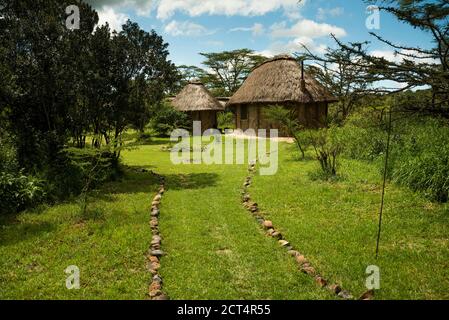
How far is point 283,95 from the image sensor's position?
71.6ft

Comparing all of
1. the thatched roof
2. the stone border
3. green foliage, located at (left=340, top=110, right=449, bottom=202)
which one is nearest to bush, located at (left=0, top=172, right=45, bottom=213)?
the stone border

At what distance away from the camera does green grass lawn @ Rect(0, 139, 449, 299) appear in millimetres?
4422

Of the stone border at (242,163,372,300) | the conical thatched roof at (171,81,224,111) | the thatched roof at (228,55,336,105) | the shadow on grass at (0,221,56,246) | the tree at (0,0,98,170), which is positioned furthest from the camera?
the conical thatched roof at (171,81,224,111)

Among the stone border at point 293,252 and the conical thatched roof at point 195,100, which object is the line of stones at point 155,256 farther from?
the conical thatched roof at point 195,100

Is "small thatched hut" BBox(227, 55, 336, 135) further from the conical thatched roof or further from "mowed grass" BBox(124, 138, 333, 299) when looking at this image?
"mowed grass" BBox(124, 138, 333, 299)

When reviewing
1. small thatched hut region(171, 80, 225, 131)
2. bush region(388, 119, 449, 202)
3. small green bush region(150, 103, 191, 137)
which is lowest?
bush region(388, 119, 449, 202)

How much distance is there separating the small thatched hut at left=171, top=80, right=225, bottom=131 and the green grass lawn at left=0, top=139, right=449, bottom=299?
1828 centimetres

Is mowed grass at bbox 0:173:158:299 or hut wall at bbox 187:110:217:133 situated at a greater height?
hut wall at bbox 187:110:217:133

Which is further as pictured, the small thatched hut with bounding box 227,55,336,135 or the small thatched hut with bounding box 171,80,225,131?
the small thatched hut with bounding box 171,80,225,131

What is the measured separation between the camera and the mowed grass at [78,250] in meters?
4.44

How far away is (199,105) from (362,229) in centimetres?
2187

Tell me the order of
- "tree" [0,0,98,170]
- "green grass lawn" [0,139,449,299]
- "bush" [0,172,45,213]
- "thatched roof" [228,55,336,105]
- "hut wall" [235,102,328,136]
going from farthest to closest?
"hut wall" [235,102,328,136]
"thatched roof" [228,55,336,105]
"tree" [0,0,98,170]
"bush" [0,172,45,213]
"green grass lawn" [0,139,449,299]
